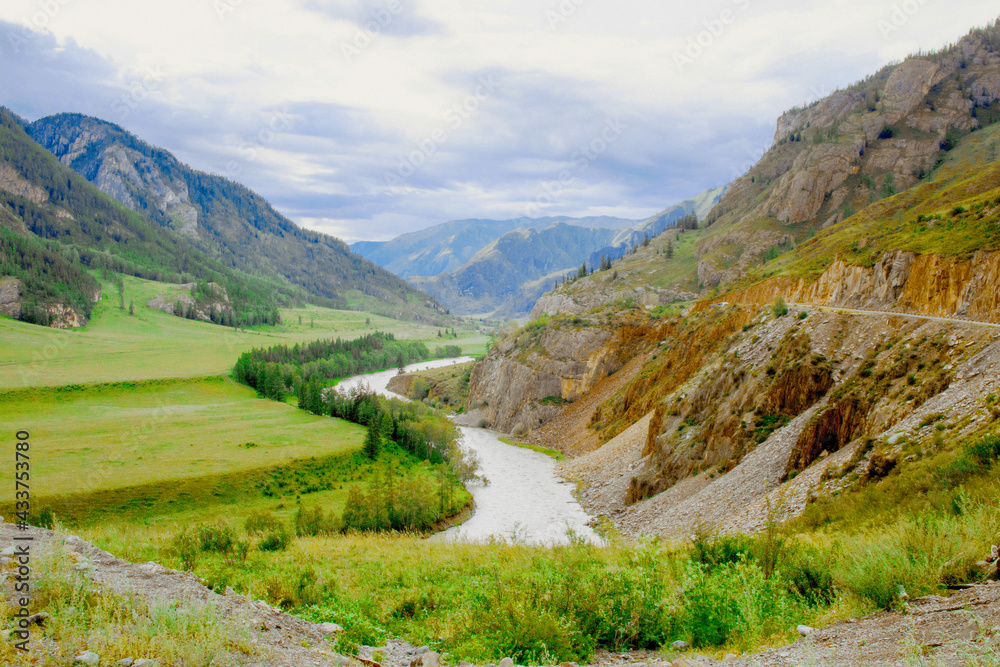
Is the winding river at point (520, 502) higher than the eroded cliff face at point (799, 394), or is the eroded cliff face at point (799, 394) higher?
the eroded cliff face at point (799, 394)

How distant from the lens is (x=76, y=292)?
157 m

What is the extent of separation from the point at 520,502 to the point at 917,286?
119 feet

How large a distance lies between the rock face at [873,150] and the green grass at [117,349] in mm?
119335

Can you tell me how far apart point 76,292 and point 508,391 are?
15075cm

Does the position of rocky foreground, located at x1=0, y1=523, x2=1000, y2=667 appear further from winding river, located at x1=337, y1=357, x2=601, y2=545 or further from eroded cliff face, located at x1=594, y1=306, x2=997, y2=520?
winding river, located at x1=337, y1=357, x2=601, y2=545

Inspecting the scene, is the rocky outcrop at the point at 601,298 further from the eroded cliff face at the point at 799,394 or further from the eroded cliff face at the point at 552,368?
the eroded cliff face at the point at 799,394

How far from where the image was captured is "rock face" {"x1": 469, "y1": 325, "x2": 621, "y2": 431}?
3258 inches

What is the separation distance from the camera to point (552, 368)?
8531 cm

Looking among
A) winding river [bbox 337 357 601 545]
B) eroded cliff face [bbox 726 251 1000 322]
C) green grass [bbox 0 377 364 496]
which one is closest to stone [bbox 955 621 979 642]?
winding river [bbox 337 357 601 545]

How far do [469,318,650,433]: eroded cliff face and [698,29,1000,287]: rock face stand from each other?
47.5m

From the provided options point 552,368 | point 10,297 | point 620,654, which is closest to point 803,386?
point 620,654

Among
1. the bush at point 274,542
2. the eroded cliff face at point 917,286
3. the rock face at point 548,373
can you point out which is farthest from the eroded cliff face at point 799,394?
the rock face at point 548,373

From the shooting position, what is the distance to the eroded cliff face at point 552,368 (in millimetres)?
82438

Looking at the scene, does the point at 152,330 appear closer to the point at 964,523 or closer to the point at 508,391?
the point at 508,391
